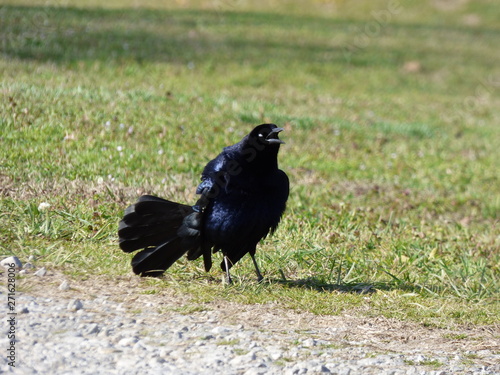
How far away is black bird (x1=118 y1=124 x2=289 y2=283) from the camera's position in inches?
204

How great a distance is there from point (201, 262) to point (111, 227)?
840mm

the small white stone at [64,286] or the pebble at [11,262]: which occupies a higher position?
the pebble at [11,262]

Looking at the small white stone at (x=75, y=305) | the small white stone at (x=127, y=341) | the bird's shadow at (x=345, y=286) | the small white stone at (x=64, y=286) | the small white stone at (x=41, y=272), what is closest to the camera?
the small white stone at (x=127, y=341)

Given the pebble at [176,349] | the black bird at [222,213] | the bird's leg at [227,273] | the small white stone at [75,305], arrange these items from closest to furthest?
the pebble at [176,349], the small white stone at [75,305], the black bird at [222,213], the bird's leg at [227,273]

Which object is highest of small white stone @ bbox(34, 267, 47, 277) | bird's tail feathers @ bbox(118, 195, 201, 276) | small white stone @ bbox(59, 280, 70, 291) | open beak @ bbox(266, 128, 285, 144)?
open beak @ bbox(266, 128, 285, 144)

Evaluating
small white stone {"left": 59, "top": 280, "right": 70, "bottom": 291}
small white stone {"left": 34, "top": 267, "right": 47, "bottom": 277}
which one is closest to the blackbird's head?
small white stone {"left": 59, "top": 280, "right": 70, "bottom": 291}

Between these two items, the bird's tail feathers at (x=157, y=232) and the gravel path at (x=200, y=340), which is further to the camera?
the bird's tail feathers at (x=157, y=232)

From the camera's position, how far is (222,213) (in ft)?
17.1

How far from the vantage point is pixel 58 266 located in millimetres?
5305

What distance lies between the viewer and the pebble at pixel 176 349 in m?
3.88

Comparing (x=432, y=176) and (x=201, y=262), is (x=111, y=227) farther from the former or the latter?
(x=432, y=176)

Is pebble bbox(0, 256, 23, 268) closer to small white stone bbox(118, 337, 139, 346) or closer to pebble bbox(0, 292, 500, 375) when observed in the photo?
pebble bbox(0, 292, 500, 375)

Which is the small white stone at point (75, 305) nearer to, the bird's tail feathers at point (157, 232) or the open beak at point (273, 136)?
the bird's tail feathers at point (157, 232)

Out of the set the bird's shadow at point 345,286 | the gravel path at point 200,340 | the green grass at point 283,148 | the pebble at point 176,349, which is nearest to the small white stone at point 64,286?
the gravel path at point 200,340
